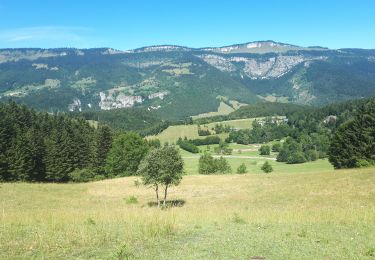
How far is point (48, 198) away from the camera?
4775 centimetres

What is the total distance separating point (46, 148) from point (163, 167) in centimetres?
5266

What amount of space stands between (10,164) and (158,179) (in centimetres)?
4866

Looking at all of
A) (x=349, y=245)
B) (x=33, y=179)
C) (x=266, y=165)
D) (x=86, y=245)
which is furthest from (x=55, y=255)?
(x=266, y=165)

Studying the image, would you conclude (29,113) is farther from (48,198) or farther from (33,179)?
(48,198)

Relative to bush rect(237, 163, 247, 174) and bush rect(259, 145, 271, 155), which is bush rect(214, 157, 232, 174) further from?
bush rect(259, 145, 271, 155)

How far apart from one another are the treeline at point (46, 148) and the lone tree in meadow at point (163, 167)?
153ft

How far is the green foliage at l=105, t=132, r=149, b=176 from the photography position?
9456 cm

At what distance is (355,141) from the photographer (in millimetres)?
75375

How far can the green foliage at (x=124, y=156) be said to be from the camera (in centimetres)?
9456

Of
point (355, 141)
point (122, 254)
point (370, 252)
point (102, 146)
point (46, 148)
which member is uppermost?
point (122, 254)

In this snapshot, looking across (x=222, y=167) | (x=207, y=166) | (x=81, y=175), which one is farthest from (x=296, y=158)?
(x=81, y=175)

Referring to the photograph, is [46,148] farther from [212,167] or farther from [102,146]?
[212,167]

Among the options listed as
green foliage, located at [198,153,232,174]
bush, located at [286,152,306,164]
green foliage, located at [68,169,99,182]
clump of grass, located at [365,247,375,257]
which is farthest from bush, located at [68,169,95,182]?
bush, located at [286,152,306,164]

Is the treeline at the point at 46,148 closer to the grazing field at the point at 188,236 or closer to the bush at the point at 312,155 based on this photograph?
the grazing field at the point at 188,236
